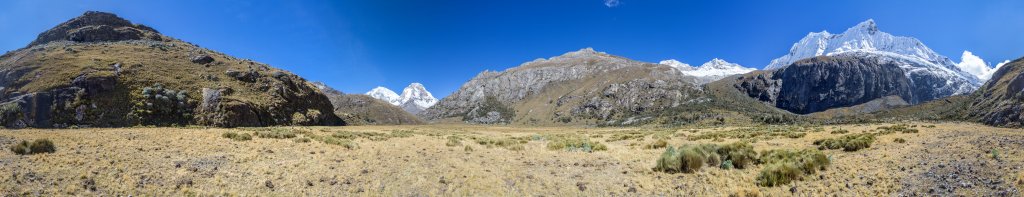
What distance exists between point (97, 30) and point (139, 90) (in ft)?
163

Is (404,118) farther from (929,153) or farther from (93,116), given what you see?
(929,153)

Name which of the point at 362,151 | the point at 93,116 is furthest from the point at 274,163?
the point at 93,116

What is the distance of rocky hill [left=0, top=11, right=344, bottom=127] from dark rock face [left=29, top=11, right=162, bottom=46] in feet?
31.1

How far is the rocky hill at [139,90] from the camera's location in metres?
46.8

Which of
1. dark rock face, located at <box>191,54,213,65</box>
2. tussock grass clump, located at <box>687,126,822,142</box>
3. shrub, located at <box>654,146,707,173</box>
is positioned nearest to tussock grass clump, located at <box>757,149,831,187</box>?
shrub, located at <box>654,146,707,173</box>

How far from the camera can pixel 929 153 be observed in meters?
18.4

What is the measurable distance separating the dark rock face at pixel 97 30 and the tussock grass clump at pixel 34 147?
89400 mm

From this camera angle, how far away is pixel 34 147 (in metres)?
16.5

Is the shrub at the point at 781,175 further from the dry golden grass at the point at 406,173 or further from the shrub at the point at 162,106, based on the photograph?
the shrub at the point at 162,106

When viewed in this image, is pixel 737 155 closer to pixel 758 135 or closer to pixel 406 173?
pixel 406 173

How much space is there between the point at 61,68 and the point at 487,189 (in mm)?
64347

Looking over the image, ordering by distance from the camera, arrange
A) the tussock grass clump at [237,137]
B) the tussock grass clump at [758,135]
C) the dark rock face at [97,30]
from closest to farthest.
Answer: the tussock grass clump at [237,137]
the tussock grass clump at [758,135]
the dark rock face at [97,30]

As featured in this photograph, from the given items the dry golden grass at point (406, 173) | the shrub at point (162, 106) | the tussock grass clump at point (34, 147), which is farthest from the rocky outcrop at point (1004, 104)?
the shrub at point (162, 106)

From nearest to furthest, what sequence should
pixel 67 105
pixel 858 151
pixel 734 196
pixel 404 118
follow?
pixel 734 196 < pixel 858 151 < pixel 67 105 < pixel 404 118
